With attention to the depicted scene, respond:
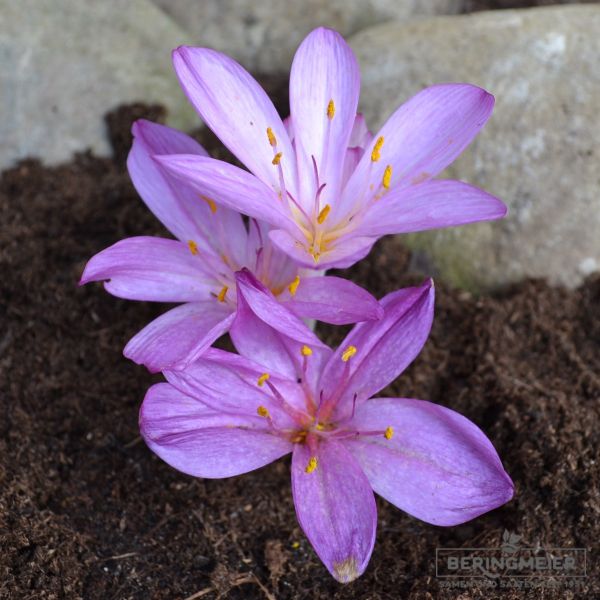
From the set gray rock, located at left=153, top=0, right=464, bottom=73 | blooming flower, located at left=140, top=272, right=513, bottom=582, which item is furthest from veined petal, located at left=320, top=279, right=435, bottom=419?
gray rock, located at left=153, top=0, right=464, bottom=73

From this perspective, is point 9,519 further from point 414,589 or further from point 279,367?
point 414,589

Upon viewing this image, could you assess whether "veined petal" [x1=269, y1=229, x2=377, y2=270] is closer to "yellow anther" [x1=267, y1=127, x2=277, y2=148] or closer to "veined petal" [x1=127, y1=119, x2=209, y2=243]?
"yellow anther" [x1=267, y1=127, x2=277, y2=148]

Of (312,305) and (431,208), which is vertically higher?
(431,208)

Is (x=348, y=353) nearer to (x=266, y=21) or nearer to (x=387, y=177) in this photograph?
(x=387, y=177)

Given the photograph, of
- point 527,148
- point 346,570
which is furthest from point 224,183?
point 527,148

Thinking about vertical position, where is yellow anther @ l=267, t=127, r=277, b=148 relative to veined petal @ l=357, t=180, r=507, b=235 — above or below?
above

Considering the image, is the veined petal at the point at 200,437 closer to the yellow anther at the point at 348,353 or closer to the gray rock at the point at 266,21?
the yellow anther at the point at 348,353
